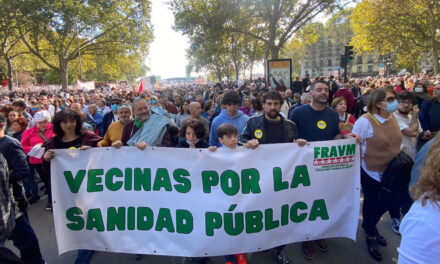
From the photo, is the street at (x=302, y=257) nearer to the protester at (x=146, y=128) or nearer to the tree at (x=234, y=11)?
the protester at (x=146, y=128)

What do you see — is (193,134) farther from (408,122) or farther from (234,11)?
(234,11)

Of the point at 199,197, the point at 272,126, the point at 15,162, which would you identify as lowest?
the point at 199,197

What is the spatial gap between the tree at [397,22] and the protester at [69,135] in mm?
22965

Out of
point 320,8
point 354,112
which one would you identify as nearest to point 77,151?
point 354,112

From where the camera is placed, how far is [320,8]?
16734mm

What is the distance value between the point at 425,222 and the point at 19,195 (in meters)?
3.12

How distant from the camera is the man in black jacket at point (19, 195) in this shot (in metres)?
2.59

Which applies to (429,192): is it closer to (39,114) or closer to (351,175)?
(351,175)

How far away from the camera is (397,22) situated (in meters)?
20.4

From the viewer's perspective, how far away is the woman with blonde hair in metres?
1.05

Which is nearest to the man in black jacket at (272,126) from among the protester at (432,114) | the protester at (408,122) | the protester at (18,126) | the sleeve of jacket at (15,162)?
the protester at (408,122)

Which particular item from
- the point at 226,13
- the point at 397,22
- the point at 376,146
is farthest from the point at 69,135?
the point at 397,22

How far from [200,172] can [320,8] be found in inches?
680

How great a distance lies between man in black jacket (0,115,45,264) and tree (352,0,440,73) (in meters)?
23.6
